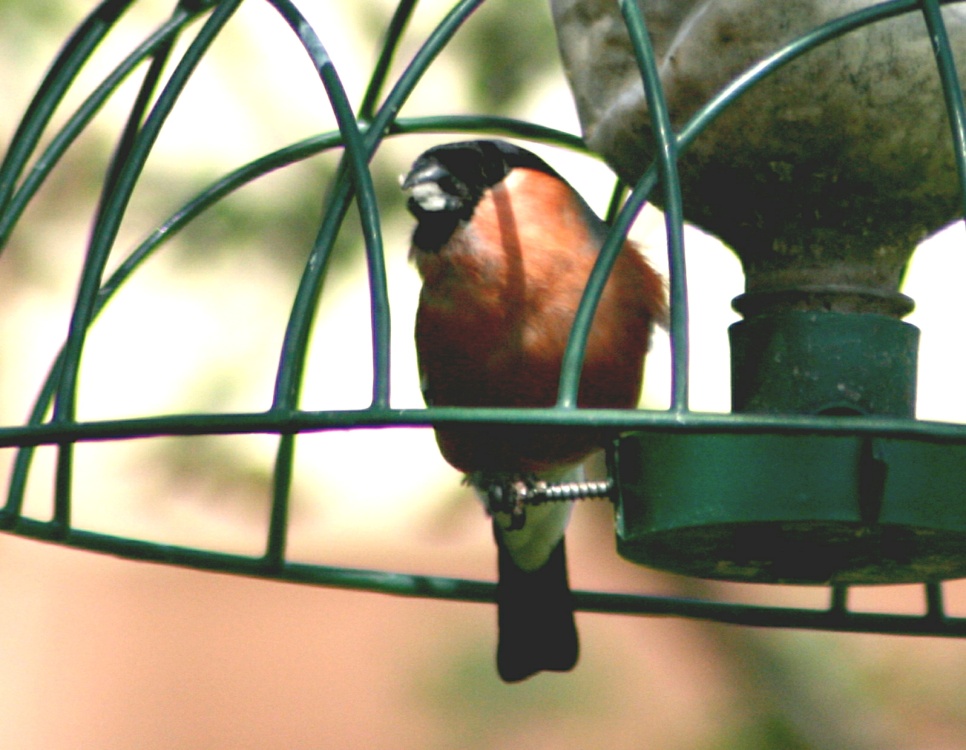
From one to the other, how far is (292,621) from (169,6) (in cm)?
162

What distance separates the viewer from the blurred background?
3309mm

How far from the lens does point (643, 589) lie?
349 cm

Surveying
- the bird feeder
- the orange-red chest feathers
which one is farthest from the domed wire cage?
the orange-red chest feathers

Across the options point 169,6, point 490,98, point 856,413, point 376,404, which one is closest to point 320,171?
point 490,98

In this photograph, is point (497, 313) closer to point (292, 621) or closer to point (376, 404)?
point (376, 404)

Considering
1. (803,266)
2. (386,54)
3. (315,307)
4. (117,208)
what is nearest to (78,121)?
(117,208)

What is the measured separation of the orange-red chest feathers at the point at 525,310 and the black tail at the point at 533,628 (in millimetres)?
506

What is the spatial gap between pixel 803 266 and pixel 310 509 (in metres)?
2.16

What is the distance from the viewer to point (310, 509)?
374cm

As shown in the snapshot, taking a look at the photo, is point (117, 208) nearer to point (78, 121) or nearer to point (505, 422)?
point (78, 121)

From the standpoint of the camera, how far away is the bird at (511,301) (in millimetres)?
2059

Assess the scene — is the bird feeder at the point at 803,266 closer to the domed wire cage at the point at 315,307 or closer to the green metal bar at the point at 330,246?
the domed wire cage at the point at 315,307

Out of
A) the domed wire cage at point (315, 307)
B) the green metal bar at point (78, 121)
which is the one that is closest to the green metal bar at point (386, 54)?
the domed wire cage at point (315, 307)

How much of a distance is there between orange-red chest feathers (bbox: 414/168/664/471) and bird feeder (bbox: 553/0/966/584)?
225mm
